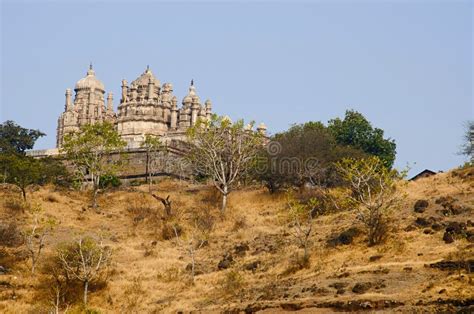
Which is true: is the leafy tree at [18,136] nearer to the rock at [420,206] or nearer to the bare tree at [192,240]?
the bare tree at [192,240]

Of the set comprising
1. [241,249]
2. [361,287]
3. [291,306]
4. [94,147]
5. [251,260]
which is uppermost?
[94,147]

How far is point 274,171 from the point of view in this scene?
216 ft

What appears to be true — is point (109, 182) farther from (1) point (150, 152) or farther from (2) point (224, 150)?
(2) point (224, 150)

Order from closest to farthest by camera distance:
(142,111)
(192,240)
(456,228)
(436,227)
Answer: (456,228), (436,227), (192,240), (142,111)

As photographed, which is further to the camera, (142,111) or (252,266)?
(142,111)

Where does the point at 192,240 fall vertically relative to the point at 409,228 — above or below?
below

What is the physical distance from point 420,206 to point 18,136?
4240 cm

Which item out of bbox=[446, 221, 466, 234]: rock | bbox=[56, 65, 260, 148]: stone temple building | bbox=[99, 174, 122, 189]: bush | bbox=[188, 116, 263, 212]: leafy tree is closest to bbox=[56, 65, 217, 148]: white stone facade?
bbox=[56, 65, 260, 148]: stone temple building

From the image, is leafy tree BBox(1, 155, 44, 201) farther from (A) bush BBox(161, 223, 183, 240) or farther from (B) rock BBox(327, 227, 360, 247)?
(B) rock BBox(327, 227, 360, 247)

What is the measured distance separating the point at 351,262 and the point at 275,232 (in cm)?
1104

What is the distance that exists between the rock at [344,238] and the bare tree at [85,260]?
1178 centimetres

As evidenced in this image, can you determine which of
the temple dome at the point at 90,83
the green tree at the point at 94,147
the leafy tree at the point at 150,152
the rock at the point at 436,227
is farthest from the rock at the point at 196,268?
the temple dome at the point at 90,83

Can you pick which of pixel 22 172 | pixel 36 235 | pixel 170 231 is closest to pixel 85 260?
pixel 36 235

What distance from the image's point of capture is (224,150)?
65.8 m
